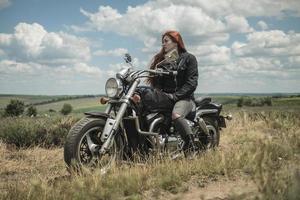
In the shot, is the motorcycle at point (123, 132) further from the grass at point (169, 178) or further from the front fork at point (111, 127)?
the grass at point (169, 178)

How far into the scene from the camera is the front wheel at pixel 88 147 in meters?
6.14

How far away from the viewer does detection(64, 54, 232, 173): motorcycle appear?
627cm

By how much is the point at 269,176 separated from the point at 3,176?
582 centimetres

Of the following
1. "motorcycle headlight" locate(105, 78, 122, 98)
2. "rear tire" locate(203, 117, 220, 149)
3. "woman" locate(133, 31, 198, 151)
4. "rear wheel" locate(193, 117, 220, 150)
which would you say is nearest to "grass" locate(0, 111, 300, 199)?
"woman" locate(133, 31, 198, 151)

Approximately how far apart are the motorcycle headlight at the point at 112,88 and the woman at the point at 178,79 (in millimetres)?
855

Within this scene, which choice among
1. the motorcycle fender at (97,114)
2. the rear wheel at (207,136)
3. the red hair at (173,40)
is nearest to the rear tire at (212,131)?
the rear wheel at (207,136)

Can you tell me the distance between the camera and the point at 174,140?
7.27m

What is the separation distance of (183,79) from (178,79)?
9 cm

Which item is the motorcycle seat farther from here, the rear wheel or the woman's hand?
the woman's hand

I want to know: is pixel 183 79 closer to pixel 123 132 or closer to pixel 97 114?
pixel 123 132

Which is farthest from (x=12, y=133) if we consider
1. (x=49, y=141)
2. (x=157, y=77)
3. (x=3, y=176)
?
(x=157, y=77)

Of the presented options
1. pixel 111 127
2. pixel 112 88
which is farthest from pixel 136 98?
pixel 111 127

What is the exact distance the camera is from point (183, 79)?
7621 millimetres

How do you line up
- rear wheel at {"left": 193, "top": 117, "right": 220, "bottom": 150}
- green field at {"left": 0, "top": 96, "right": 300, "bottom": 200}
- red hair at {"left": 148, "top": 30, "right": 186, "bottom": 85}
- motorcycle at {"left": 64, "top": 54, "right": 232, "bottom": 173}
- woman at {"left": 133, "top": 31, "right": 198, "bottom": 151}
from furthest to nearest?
rear wheel at {"left": 193, "top": 117, "right": 220, "bottom": 150} < red hair at {"left": 148, "top": 30, "right": 186, "bottom": 85} < woman at {"left": 133, "top": 31, "right": 198, "bottom": 151} < motorcycle at {"left": 64, "top": 54, "right": 232, "bottom": 173} < green field at {"left": 0, "top": 96, "right": 300, "bottom": 200}
